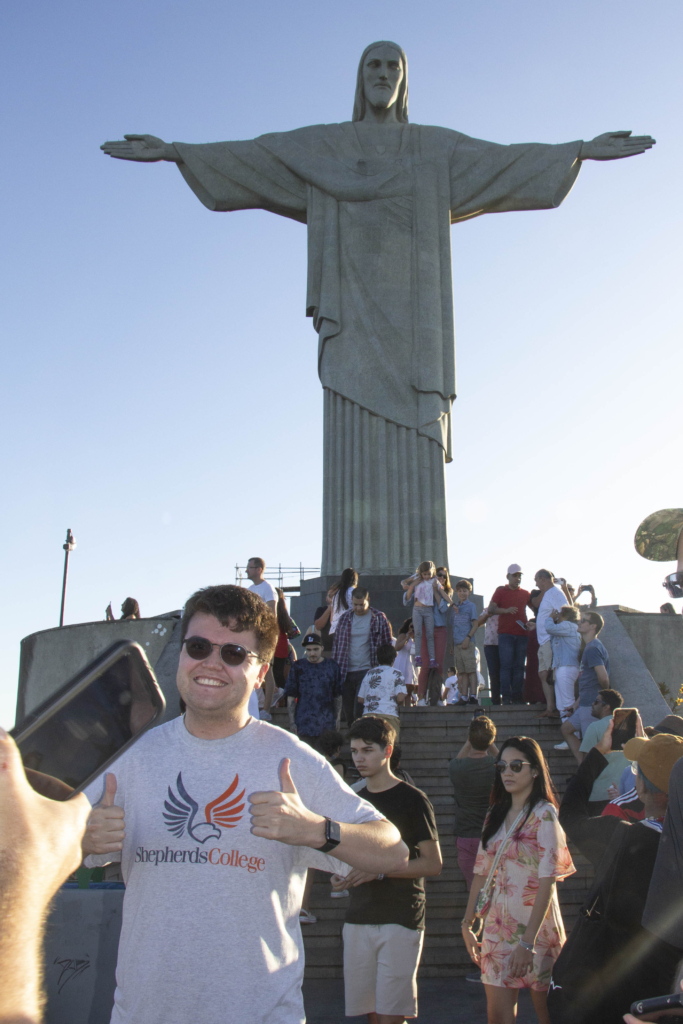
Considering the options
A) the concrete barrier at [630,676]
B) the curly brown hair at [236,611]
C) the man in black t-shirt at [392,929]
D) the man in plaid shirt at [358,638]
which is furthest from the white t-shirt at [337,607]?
the curly brown hair at [236,611]

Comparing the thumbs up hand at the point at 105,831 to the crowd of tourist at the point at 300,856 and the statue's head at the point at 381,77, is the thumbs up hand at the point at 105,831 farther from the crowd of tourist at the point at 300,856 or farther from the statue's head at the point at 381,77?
the statue's head at the point at 381,77

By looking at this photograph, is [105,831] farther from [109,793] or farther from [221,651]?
[221,651]

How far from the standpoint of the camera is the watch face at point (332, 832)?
213cm

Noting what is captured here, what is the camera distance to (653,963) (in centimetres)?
284

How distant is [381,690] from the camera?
297 inches

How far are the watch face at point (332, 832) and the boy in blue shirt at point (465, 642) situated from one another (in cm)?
749

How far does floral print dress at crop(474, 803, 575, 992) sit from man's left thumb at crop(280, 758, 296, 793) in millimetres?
2116

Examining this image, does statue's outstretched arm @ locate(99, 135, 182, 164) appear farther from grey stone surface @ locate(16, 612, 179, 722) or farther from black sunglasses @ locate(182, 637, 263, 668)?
black sunglasses @ locate(182, 637, 263, 668)

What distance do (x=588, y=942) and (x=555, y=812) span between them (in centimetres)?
95

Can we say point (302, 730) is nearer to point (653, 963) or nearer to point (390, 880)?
point (390, 880)

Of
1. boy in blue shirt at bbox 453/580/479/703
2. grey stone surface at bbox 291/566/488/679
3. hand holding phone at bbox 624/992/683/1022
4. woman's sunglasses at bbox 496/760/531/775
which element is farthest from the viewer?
grey stone surface at bbox 291/566/488/679

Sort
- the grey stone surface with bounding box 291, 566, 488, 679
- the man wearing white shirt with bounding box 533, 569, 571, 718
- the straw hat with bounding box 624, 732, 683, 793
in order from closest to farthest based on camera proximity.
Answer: the straw hat with bounding box 624, 732, 683, 793, the man wearing white shirt with bounding box 533, 569, 571, 718, the grey stone surface with bounding box 291, 566, 488, 679

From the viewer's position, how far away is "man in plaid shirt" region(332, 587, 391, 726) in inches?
335

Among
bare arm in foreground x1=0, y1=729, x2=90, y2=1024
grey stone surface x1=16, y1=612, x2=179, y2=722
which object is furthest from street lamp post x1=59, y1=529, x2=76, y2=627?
bare arm in foreground x1=0, y1=729, x2=90, y2=1024
